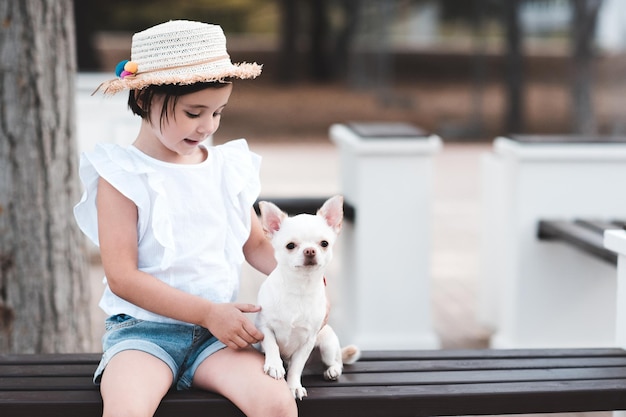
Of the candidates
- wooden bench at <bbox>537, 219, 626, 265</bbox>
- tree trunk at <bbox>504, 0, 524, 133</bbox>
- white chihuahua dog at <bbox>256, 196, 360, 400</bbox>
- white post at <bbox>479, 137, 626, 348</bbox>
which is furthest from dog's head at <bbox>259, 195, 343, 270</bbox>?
tree trunk at <bbox>504, 0, 524, 133</bbox>

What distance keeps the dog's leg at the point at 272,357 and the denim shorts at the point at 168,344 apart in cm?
17

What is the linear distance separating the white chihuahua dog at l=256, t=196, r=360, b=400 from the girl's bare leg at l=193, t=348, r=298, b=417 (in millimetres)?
43

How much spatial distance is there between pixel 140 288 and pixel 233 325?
0.28 metres

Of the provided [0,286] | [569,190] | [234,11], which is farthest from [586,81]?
[234,11]

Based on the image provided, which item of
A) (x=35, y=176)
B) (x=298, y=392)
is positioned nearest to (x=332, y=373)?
(x=298, y=392)

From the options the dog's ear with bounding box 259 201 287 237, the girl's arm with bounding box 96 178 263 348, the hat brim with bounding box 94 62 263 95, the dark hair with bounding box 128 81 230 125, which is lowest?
the girl's arm with bounding box 96 178 263 348

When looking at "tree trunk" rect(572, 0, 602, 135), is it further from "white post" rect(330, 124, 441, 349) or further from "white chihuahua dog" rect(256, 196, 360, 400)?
"white chihuahua dog" rect(256, 196, 360, 400)

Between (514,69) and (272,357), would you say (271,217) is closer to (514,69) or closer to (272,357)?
(272,357)

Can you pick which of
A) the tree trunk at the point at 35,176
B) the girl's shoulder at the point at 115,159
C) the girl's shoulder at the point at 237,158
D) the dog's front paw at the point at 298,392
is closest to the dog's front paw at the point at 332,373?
the dog's front paw at the point at 298,392

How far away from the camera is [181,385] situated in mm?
2830

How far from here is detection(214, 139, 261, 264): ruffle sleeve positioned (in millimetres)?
3025

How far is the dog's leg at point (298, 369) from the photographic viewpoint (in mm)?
2718

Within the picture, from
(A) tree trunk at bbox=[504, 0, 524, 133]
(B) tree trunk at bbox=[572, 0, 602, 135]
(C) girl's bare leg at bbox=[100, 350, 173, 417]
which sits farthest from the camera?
(A) tree trunk at bbox=[504, 0, 524, 133]

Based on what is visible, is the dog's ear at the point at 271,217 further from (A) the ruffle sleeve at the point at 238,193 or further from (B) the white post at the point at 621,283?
(B) the white post at the point at 621,283
